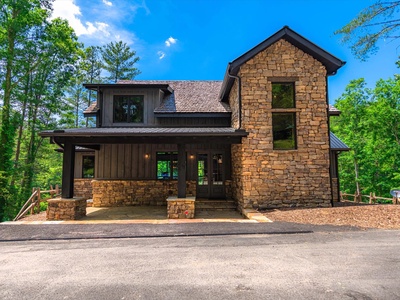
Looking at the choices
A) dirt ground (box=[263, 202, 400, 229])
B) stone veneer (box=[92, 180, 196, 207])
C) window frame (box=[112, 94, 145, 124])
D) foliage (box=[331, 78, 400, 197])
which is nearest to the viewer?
dirt ground (box=[263, 202, 400, 229])

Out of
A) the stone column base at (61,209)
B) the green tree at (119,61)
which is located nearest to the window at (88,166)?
the stone column base at (61,209)

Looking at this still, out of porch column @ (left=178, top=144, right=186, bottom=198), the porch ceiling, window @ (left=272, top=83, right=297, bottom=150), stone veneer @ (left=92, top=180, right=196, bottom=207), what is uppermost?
window @ (left=272, top=83, right=297, bottom=150)

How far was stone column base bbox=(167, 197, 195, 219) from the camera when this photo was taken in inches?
296

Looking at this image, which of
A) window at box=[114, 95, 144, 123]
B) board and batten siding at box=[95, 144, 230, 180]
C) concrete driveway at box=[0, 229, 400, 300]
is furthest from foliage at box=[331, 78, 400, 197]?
window at box=[114, 95, 144, 123]

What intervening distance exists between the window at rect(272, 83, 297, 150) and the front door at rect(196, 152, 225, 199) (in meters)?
3.21

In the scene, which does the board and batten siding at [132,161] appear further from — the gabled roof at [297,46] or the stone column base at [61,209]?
the gabled roof at [297,46]

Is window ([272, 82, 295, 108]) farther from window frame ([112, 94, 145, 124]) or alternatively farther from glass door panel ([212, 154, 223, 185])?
window frame ([112, 94, 145, 124])

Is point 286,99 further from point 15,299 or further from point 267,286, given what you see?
point 15,299

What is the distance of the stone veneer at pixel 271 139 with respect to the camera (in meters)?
8.40

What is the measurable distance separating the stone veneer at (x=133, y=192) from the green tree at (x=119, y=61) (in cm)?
2146

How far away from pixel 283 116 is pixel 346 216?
421 cm

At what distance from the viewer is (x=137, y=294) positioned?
273 cm

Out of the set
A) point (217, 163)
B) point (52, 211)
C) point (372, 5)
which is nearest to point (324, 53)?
Answer: point (372, 5)

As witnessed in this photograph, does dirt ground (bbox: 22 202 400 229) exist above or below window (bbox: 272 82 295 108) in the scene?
below
